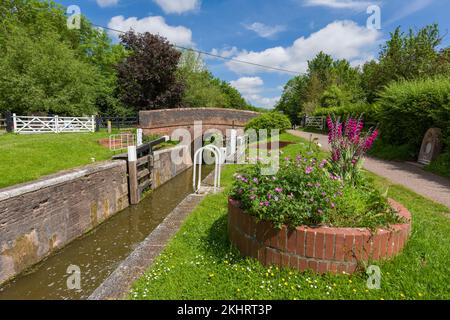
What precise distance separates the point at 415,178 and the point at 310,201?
18.0 feet

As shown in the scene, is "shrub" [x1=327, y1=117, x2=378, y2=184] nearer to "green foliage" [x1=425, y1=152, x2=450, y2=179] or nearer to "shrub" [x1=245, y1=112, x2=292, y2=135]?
"green foliage" [x1=425, y1=152, x2=450, y2=179]

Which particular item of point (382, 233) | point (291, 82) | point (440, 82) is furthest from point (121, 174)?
point (291, 82)

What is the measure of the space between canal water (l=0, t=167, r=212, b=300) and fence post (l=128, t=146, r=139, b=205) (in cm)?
36

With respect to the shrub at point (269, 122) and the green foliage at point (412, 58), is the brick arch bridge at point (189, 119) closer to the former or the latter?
the shrub at point (269, 122)

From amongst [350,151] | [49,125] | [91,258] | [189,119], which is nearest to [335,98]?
[189,119]

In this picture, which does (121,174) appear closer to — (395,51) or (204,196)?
(204,196)

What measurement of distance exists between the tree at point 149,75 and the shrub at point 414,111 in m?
17.9

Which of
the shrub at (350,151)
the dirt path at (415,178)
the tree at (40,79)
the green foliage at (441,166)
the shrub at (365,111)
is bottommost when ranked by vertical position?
the dirt path at (415,178)

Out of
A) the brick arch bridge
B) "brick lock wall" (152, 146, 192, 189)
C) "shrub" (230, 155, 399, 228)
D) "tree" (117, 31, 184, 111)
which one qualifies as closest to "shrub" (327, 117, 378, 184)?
"shrub" (230, 155, 399, 228)

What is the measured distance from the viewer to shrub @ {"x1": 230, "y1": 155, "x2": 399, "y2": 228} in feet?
8.32

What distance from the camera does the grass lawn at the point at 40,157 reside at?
21.1ft

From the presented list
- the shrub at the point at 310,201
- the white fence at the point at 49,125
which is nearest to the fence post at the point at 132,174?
the shrub at the point at 310,201

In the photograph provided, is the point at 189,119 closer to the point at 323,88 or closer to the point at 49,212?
the point at 49,212

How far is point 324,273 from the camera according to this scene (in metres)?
2.47
